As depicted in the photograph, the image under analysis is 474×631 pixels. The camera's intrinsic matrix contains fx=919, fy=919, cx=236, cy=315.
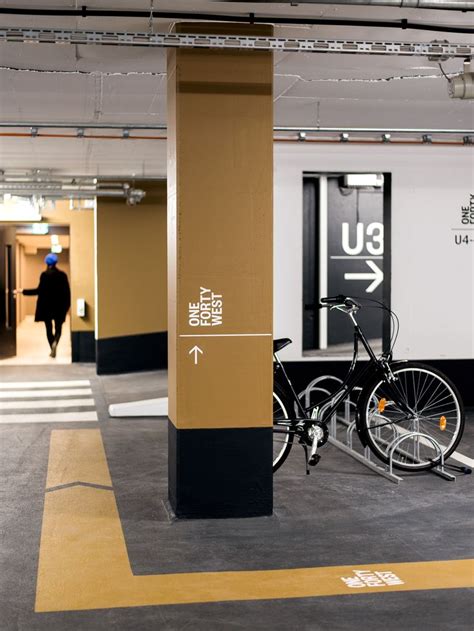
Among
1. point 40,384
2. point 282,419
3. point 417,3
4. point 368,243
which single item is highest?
point 417,3

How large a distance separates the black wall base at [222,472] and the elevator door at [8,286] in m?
9.87

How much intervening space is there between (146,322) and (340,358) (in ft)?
16.1

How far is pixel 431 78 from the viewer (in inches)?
236

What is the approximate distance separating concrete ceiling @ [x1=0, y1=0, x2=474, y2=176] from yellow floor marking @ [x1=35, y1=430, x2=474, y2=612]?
8.43 ft

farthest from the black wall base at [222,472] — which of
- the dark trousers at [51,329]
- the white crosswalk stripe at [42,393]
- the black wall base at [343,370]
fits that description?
the dark trousers at [51,329]

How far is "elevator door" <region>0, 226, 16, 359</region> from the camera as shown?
1400cm

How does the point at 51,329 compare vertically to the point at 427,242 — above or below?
below

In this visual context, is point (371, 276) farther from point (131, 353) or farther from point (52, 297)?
point (52, 297)

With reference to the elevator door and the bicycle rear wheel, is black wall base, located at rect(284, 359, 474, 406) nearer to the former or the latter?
the bicycle rear wheel

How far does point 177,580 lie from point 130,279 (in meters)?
8.72

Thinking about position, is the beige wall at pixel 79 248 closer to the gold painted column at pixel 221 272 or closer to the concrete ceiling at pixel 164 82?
the concrete ceiling at pixel 164 82

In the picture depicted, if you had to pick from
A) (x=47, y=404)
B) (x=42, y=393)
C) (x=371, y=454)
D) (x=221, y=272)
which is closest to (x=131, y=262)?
(x=42, y=393)

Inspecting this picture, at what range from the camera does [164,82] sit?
604 centimetres

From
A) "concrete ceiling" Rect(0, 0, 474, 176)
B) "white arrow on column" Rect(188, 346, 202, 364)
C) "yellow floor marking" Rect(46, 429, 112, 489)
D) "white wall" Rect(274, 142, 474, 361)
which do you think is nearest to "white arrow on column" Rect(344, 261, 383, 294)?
"white wall" Rect(274, 142, 474, 361)
